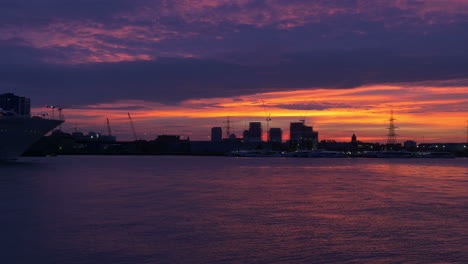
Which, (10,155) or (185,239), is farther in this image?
(10,155)

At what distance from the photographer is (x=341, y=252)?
59.1 ft

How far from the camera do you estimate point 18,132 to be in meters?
95.5

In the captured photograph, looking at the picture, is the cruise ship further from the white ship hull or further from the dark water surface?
the dark water surface

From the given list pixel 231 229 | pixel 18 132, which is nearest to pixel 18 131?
pixel 18 132

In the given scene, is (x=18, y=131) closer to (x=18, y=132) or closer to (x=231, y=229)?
(x=18, y=132)

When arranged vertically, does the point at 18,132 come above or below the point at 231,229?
above

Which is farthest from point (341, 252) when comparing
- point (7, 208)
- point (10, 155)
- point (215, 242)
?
point (10, 155)

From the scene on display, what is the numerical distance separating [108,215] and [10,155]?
85977 millimetres

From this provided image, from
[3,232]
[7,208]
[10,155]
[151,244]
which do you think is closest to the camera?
[151,244]

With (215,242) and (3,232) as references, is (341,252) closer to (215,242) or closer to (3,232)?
(215,242)

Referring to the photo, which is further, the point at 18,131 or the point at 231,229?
the point at 18,131

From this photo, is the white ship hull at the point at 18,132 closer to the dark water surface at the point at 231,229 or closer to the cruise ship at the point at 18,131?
the cruise ship at the point at 18,131

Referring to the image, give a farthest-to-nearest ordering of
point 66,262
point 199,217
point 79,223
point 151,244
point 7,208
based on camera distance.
A: point 7,208 < point 199,217 < point 79,223 < point 151,244 < point 66,262

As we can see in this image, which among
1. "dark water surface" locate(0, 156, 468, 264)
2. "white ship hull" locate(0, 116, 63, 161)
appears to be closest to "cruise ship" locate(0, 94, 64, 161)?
"white ship hull" locate(0, 116, 63, 161)
